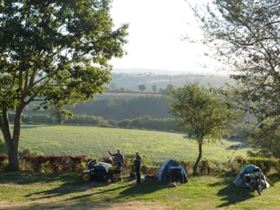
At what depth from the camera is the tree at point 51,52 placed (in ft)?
93.9

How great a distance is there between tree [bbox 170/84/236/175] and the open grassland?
434cm

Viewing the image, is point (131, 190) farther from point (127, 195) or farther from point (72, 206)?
point (72, 206)

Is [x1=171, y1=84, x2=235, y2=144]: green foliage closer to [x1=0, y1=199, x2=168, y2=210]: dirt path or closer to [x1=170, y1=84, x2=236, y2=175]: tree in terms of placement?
[x1=170, y1=84, x2=236, y2=175]: tree

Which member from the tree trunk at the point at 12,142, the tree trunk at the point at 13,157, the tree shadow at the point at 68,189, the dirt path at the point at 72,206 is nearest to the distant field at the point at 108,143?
the tree trunk at the point at 12,142

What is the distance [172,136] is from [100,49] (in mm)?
45315

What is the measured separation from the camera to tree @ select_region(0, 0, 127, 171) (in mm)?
28622

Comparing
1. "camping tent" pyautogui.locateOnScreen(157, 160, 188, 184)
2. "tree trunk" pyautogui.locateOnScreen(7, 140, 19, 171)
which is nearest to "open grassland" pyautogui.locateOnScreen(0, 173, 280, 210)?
"camping tent" pyautogui.locateOnScreen(157, 160, 188, 184)

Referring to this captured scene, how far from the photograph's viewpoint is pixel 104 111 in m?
122

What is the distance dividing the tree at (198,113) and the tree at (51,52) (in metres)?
4.64

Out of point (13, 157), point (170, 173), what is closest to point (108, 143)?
point (13, 157)

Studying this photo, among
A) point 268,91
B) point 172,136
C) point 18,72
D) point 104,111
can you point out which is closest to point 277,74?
point 268,91

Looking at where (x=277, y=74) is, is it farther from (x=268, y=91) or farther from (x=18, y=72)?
(x=18, y=72)

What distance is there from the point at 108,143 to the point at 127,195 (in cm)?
4180

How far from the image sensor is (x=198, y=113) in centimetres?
3181
